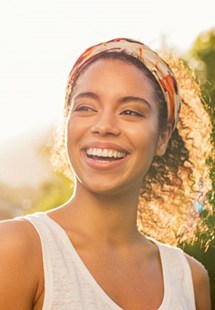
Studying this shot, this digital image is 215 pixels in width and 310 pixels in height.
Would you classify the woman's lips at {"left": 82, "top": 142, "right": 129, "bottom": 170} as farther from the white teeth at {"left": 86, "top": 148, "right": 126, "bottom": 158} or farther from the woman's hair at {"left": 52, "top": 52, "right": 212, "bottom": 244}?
the woman's hair at {"left": 52, "top": 52, "right": 212, "bottom": 244}

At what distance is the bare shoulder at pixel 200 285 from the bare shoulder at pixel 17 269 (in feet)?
2.95

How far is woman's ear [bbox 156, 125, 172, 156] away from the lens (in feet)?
12.6

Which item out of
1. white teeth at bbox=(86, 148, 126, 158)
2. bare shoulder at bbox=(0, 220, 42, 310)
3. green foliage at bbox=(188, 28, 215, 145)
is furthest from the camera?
green foliage at bbox=(188, 28, 215, 145)

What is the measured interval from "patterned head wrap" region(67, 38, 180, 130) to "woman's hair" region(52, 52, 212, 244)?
1.57 ft

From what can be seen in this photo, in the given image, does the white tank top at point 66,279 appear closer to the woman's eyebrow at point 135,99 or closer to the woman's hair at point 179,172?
the woman's eyebrow at point 135,99

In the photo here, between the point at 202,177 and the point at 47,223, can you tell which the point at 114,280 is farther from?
the point at 202,177

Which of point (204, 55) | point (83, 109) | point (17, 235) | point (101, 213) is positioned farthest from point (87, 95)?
point (204, 55)

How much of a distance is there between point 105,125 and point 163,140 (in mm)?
483

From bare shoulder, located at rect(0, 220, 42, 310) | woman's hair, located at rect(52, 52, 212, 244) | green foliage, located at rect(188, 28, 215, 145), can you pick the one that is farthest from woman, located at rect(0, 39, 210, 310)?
green foliage, located at rect(188, 28, 215, 145)

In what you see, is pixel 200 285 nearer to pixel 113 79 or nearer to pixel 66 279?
pixel 66 279

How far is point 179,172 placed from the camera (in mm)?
4387

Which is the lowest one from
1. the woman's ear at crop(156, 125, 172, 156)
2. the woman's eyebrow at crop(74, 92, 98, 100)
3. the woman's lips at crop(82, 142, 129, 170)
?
the woman's lips at crop(82, 142, 129, 170)

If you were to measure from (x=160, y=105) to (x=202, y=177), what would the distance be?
86 cm

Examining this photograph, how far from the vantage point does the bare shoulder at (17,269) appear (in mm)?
3223
